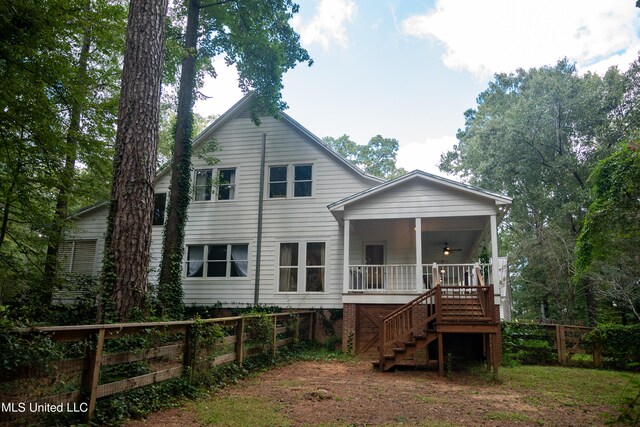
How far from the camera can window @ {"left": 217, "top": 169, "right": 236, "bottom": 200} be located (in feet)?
51.5

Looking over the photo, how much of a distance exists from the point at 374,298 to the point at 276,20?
423 inches

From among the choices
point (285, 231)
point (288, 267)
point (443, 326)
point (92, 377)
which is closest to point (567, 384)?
point (443, 326)

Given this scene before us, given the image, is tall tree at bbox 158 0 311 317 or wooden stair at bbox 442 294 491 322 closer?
wooden stair at bbox 442 294 491 322

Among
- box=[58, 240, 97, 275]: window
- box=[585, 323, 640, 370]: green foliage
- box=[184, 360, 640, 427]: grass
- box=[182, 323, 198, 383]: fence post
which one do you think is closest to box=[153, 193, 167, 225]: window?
box=[58, 240, 97, 275]: window

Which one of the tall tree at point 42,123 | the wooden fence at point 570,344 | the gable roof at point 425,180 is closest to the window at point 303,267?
the gable roof at point 425,180

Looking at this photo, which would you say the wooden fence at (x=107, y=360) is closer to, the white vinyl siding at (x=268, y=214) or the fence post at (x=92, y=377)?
the fence post at (x=92, y=377)

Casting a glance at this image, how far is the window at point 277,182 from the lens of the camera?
15359 mm

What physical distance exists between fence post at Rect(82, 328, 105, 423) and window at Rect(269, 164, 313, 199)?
433 inches

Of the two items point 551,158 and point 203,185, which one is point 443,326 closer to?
point 203,185

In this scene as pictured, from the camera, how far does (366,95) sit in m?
27.2

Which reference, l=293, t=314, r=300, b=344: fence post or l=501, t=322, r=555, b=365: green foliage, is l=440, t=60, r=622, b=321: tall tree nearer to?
l=501, t=322, r=555, b=365: green foliage

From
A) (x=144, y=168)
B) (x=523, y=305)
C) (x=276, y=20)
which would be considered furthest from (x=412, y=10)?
(x=523, y=305)

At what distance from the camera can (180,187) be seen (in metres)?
12.9

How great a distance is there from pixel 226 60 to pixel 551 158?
17.1 m
